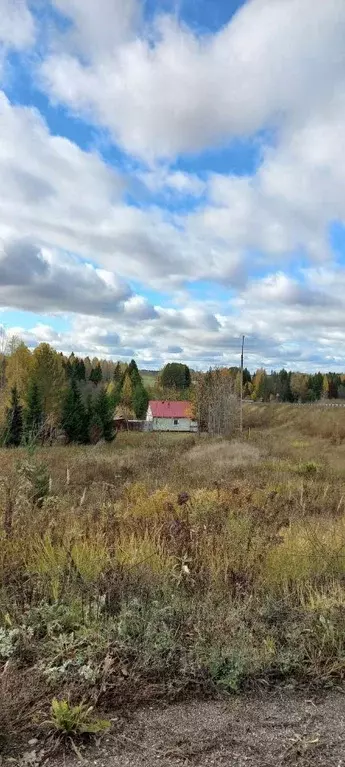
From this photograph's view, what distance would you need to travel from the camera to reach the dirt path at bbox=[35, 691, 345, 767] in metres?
2.08

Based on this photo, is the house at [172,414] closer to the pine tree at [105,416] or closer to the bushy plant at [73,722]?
the pine tree at [105,416]

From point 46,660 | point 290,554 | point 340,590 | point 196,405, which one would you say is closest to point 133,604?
point 46,660

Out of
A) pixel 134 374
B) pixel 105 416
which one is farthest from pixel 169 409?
pixel 134 374

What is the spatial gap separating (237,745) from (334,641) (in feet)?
3.54

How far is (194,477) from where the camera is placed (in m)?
13.7

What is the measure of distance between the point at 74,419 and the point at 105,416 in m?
4.43

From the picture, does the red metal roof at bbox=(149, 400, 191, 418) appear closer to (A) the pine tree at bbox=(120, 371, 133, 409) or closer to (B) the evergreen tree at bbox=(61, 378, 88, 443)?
(A) the pine tree at bbox=(120, 371, 133, 409)

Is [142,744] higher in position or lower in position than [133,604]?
lower

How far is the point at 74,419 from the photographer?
45.9 meters

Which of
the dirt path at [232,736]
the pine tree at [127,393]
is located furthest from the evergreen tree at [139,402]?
the dirt path at [232,736]

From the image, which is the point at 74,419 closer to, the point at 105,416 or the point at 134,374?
the point at 105,416

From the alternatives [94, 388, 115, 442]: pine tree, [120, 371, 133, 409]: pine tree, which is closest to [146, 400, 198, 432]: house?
[120, 371, 133, 409]: pine tree

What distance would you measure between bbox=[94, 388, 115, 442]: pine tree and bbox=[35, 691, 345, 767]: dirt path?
150 feet

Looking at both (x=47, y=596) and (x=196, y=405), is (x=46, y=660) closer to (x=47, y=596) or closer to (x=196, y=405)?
(x=47, y=596)
